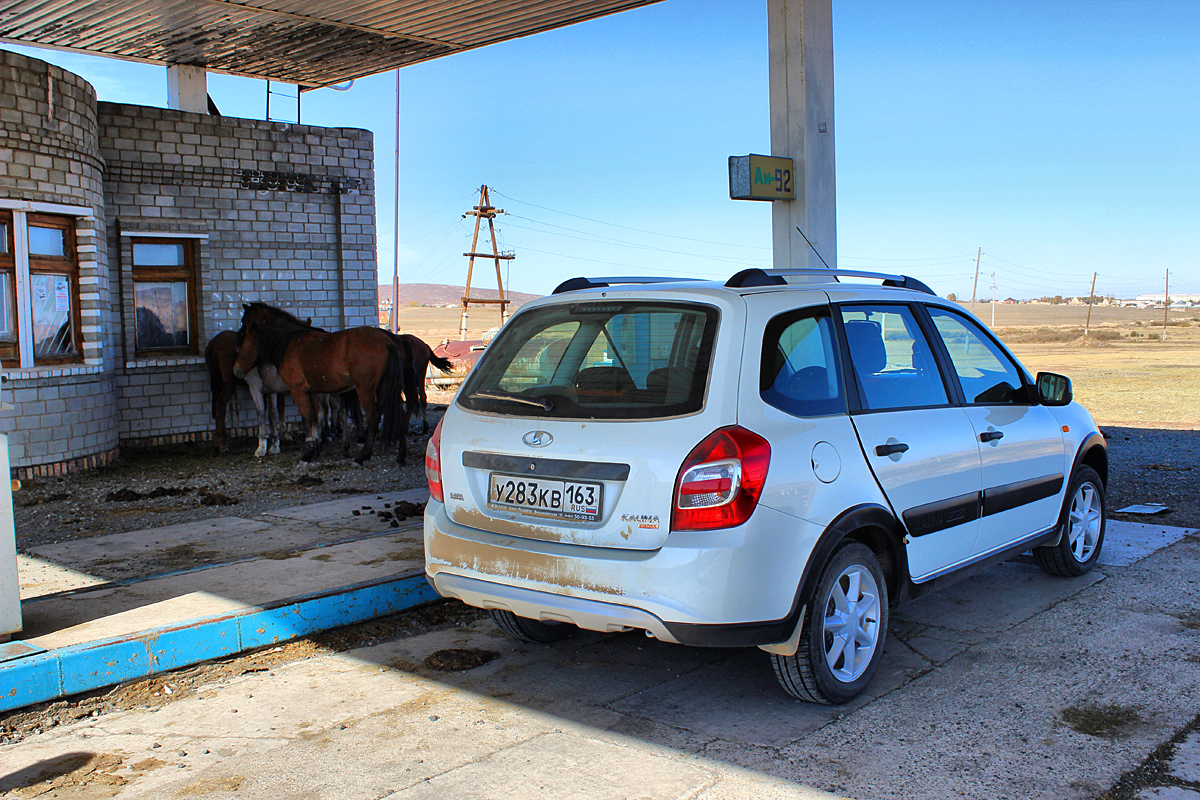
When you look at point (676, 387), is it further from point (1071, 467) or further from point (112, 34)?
point (112, 34)

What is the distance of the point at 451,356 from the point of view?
26.7m

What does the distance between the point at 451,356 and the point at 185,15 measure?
1499cm

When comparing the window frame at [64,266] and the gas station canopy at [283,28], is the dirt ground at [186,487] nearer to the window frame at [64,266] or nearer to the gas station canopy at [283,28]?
the window frame at [64,266]

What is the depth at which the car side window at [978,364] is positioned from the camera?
17.1ft

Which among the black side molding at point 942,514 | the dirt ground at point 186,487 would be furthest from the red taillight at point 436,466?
the dirt ground at point 186,487

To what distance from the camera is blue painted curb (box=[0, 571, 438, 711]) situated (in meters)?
4.44

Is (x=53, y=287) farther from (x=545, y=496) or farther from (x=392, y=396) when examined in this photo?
(x=545, y=496)

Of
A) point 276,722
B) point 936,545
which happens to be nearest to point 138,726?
point 276,722

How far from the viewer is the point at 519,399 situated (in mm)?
4414

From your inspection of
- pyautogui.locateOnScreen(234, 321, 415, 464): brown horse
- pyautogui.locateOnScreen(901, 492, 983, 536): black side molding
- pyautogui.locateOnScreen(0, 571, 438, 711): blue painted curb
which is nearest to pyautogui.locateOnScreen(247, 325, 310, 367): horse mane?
pyautogui.locateOnScreen(234, 321, 415, 464): brown horse

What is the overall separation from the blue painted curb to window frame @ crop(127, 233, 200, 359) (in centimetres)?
890

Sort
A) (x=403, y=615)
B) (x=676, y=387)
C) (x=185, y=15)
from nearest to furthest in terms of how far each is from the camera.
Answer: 1. (x=676, y=387)
2. (x=403, y=615)
3. (x=185, y=15)

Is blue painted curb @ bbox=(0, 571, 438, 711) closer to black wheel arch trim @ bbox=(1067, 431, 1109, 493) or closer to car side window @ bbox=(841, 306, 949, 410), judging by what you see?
car side window @ bbox=(841, 306, 949, 410)

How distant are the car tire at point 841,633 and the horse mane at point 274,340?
32.0ft
